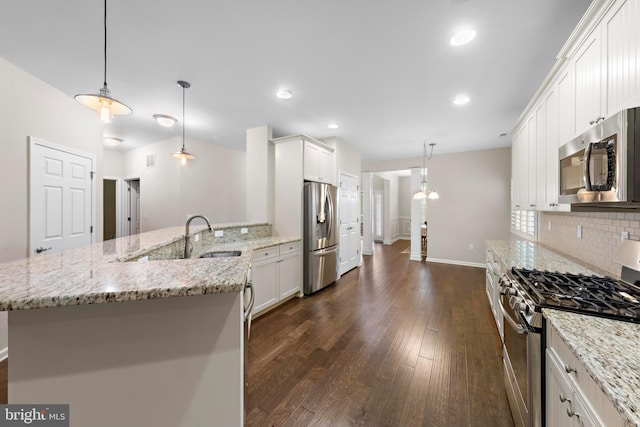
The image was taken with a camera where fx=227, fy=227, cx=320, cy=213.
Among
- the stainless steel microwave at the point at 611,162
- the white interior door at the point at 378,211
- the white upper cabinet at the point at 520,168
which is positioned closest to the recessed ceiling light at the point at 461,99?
the white upper cabinet at the point at 520,168

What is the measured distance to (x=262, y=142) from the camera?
379cm

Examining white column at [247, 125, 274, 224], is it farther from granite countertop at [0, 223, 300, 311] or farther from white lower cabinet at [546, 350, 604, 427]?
white lower cabinet at [546, 350, 604, 427]

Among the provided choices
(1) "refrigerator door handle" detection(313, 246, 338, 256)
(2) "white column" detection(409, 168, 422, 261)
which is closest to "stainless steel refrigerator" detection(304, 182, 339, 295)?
(1) "refrigerator door handle" detection(313, 246, 338, 256)

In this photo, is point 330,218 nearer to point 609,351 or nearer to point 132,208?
point 609,351

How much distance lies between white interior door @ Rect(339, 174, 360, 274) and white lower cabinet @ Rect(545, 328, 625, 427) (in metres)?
3.58

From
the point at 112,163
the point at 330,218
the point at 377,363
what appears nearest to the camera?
the point at 377,363

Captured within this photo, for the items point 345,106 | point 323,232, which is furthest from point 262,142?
point 323,232

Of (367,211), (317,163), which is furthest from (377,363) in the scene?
(367,211)

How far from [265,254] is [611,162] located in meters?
2.90

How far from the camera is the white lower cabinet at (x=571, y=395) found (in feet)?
2.18

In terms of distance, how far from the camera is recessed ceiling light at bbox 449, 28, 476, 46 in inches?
68.4

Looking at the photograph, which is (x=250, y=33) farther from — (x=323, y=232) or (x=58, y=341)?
(x=323, y=232)

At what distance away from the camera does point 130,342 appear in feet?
2.76

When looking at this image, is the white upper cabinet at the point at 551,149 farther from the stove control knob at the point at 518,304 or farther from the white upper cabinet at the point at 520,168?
the stove control knob at the point at 518,304
